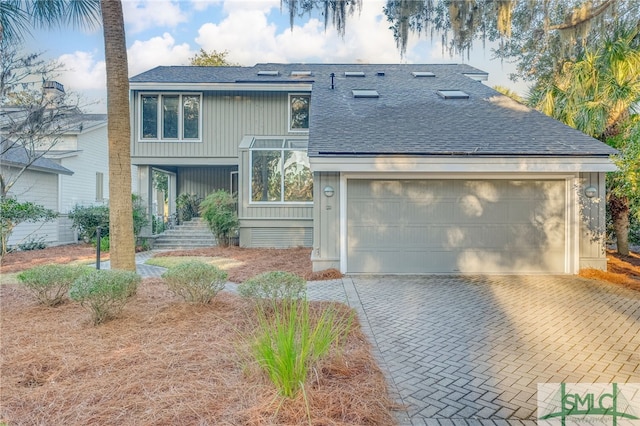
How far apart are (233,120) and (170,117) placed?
2.34 m

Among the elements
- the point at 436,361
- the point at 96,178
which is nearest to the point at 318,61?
the point at 96,178

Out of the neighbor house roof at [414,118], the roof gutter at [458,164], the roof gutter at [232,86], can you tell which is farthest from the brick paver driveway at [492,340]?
the roof gutter at [232,86]

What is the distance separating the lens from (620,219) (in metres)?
10.6

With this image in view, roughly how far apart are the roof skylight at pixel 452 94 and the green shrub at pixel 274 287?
29.4 feet

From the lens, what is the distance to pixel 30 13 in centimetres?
719

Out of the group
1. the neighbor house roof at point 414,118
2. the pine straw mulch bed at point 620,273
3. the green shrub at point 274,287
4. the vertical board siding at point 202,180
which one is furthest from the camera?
the vertical board siding at point 202,180

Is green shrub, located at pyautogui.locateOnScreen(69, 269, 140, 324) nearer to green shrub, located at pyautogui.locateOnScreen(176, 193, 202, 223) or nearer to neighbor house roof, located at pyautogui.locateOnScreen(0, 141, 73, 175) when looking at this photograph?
neighbor house roof, located at pyautogui.locateOnScreen(0, 141, 73, 175)

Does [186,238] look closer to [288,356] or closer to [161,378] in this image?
[161,378]

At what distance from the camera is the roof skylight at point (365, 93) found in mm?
12086

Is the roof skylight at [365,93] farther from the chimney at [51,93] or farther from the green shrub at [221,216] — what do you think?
the chimney at [51,93]

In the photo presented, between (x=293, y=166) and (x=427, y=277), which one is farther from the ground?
(x=293, y=166)

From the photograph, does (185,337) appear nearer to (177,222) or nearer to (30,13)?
(30,13)

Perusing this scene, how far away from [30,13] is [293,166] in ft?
25.0

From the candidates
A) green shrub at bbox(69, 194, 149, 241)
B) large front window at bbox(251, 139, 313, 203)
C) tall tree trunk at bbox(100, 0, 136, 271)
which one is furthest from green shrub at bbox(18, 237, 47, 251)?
tall tree trunk at bbox(100, 0, 136, 271)
